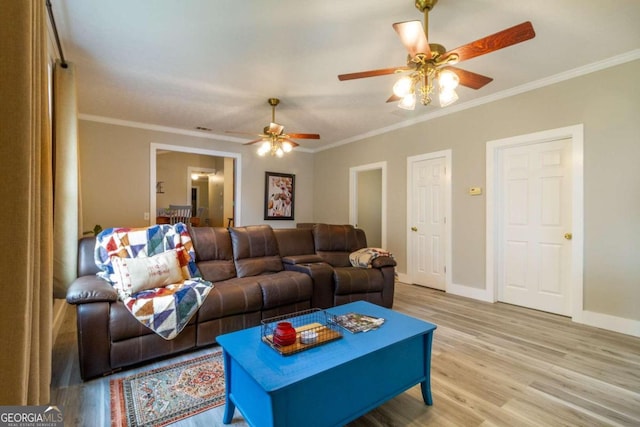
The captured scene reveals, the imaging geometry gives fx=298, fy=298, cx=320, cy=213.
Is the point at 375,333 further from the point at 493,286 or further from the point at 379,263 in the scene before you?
the point at 493,286

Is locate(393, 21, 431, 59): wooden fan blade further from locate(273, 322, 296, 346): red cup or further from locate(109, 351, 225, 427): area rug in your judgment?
locate(109, 351, 225, 427): area rug

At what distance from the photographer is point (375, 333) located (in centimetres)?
173

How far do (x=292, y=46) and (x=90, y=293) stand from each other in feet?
8.20

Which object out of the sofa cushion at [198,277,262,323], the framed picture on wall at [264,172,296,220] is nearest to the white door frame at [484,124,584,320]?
the sofa cushion at [198,277,262,323]

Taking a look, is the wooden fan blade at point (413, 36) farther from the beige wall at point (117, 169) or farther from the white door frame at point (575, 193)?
the beige wall at point (117, 169)

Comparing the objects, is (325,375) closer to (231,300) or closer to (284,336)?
(284,336)

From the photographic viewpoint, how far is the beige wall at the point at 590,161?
2.81 m

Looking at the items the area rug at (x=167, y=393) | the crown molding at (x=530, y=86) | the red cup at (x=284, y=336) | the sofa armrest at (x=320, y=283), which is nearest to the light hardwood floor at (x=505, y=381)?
the area rug at (x=167, y=393)

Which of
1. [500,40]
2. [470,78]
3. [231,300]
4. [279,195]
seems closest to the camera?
[500,40]

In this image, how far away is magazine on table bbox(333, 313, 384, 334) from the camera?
178 centimetres

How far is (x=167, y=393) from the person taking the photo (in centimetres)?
189

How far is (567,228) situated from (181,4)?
167 inches

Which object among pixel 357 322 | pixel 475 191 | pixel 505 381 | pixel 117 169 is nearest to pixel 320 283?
pixel 357 322
